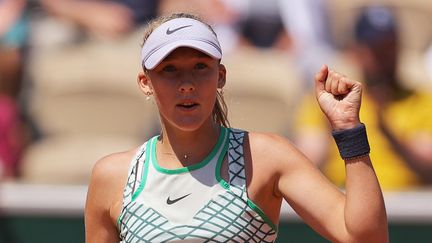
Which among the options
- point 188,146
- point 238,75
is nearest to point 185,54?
point 188,146

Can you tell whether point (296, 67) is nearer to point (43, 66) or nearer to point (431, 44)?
point (431, 44)

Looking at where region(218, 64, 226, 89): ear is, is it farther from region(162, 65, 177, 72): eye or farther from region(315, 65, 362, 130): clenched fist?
region(315, 65, 362, 130): clenched fist

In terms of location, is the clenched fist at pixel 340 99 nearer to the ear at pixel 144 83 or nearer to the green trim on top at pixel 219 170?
the green trim on top at pixel 219 170

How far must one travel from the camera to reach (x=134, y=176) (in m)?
2.70

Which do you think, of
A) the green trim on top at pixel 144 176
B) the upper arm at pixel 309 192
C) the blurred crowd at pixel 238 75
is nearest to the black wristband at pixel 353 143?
the upper arm at pixel 309 192

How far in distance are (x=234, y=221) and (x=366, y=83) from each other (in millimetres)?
3452

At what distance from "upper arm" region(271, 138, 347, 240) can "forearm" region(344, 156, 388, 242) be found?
5 cm

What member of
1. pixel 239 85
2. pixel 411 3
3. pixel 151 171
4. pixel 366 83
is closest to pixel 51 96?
pixel 239 85

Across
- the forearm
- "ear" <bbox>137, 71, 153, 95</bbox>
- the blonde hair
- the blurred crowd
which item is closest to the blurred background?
the blurred crowd

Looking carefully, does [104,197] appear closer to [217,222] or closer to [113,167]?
[113,167]

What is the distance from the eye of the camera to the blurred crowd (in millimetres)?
5703

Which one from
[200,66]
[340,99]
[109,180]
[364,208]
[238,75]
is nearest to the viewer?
[364,208]

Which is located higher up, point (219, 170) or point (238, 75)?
point (238, 75)

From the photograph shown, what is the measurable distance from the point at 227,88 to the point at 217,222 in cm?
289
